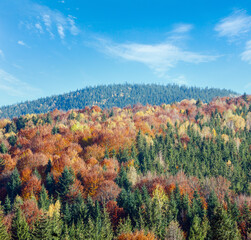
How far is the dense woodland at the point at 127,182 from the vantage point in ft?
152

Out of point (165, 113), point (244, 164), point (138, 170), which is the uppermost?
point (165, 113)

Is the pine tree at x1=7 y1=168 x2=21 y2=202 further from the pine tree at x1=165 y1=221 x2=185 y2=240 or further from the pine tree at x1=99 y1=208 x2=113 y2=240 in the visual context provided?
the pine tree at x1=165 y1=221 x2=185 y2=240

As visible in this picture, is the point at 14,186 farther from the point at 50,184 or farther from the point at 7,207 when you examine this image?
the point at 7,207

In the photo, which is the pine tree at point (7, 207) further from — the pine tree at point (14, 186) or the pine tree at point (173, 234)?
the pine tree at point (173, 234)

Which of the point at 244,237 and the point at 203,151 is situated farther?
the point at 203,151

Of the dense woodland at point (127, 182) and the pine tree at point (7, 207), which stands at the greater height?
the dense woodland at point (127, 182)

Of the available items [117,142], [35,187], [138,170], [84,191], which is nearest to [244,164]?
[138,170]

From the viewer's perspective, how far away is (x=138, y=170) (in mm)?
93875

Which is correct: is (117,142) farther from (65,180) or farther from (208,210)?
(208,210)

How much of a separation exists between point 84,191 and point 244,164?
70747 mm

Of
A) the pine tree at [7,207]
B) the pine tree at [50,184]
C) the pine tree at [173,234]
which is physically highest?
the pine tree at [50,184]

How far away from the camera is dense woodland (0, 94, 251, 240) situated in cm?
4638

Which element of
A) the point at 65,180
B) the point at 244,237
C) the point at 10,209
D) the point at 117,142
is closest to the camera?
the point at 244,237

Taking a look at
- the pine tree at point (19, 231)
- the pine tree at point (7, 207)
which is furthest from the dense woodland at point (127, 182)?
the pine tree at point (7, 207)
